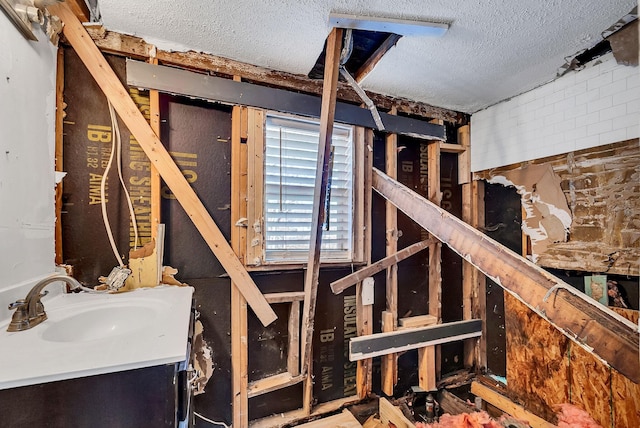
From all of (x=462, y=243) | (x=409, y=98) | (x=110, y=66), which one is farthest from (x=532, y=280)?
(x=110, y=66)

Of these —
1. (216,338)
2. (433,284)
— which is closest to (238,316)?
(216,338)

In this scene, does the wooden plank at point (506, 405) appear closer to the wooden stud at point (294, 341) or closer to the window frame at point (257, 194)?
the wooden stud at point (294, 341)

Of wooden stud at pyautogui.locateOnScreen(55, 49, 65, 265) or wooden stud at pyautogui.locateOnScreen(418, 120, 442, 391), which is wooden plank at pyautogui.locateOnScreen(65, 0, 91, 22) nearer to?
wooden stud at pyautogui.locateOnScreen(55, 49, 65, 265)

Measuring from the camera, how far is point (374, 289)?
206 centimetres

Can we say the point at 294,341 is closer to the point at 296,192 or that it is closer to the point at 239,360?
the point at 239,360

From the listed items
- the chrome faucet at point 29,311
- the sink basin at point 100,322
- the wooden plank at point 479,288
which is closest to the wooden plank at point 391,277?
the wooden plank at point 479,288

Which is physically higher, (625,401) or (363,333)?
(363,333)

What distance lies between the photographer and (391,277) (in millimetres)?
2061

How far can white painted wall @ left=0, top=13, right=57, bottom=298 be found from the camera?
0.99m

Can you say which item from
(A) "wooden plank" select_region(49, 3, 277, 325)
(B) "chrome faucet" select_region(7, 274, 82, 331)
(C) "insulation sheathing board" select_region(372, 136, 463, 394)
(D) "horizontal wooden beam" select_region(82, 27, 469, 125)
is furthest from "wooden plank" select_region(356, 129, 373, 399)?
(B) "chrome faucet" select_region(7, 274, 82, 331)

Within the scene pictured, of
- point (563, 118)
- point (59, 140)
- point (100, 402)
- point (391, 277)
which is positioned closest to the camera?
point (100, 402)

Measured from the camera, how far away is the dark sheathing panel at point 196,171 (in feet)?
5.10

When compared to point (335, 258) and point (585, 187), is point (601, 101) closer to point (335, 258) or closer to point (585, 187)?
point (585, 187)

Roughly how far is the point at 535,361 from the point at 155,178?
2761 mm
